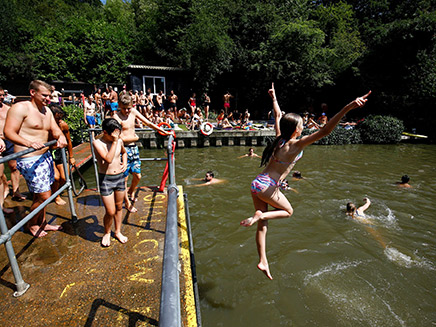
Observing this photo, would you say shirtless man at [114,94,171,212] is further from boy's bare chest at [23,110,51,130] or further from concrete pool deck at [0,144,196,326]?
boy's bare chest at [23,110,51,130]

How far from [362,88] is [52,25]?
3503 centimetres

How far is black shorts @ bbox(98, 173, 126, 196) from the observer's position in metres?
3.56

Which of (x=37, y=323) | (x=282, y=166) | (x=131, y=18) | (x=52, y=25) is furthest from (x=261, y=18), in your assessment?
(x=37, y=323)

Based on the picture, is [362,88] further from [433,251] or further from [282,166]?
[282,166]

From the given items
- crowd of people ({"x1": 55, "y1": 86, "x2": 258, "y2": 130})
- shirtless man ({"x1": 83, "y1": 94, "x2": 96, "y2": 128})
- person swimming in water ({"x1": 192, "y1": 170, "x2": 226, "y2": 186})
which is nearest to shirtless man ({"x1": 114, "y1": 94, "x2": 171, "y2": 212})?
person swimming in water ({"x1": 192, "y1": 170, "x2": 226, "y2": 186})

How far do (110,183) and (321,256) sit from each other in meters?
4.88

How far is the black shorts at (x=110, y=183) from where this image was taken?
356 cm

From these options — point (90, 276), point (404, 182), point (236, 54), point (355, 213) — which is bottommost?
point (355, 213)

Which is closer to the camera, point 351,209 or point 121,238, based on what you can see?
point 121,238

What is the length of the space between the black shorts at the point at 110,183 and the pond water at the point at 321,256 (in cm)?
257

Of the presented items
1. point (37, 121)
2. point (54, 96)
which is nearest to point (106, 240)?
point (37, 121)

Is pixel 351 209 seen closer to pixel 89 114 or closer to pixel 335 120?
pixel 335 120

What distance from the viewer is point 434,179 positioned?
11492 millimetres

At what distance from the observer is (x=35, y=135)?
3654mm
